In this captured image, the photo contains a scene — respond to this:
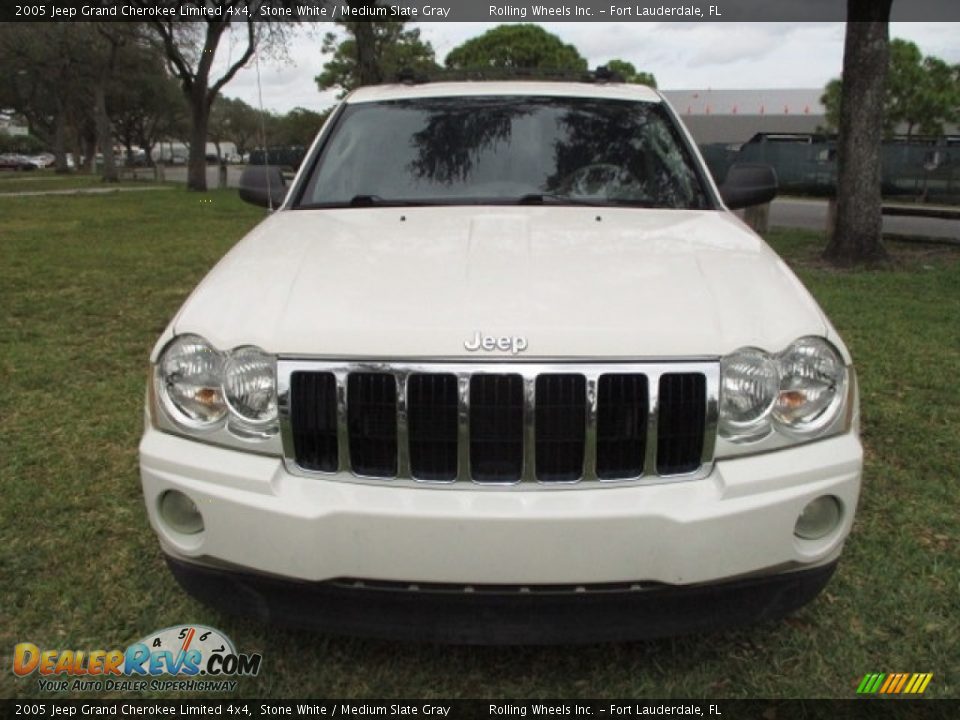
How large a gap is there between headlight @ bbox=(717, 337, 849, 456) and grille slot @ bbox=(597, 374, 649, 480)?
217mm

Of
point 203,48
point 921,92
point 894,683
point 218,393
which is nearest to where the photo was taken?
point 218,393

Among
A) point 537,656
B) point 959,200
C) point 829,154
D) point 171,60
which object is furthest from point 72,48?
point 537,656

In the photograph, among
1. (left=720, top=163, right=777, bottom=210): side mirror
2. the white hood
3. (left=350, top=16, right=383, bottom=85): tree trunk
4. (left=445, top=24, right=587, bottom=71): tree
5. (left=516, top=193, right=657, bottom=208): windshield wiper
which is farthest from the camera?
(left=445, top=24, right=587, bottom=71): tree

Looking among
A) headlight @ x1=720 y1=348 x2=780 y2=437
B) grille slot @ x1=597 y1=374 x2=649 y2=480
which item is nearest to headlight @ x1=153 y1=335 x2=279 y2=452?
grille slot @ x1=597 y1=374 x2=649 y2=480

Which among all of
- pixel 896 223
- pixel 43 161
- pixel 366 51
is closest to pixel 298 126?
pixel 43 161

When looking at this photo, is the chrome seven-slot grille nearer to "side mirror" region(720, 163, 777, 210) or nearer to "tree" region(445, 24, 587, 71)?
"side mirror" region(720, 163, 777, 210)

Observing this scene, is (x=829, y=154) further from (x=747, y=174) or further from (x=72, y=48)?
(x=72, y=48)

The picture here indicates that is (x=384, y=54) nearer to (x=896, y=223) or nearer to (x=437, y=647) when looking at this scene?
(x=896, y=223)

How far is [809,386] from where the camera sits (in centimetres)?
219

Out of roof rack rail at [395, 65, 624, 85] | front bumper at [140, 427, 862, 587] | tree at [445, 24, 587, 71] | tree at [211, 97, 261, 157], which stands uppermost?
tree at [445, 24, 587, 71]

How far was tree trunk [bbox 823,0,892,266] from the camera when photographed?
9117mm

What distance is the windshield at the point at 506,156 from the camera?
3.33 m

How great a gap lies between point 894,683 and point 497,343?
5.15 ft

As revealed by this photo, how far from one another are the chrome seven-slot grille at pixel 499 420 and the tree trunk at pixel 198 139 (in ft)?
86.4
